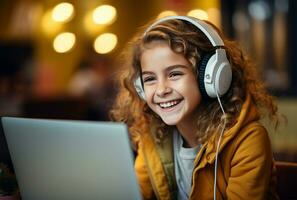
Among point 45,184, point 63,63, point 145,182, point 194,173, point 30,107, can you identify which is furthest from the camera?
point 63,63

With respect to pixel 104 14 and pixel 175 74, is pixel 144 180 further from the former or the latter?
pixel 104 14

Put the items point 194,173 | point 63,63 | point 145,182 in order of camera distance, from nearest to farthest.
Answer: point 194,173
point 145,182
point 63,63

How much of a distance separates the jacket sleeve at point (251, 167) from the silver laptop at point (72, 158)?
0.31m

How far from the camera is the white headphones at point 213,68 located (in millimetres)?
1179

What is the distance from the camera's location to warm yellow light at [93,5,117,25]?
19.1 feet

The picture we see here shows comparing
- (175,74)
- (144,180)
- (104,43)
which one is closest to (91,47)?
(104,43)

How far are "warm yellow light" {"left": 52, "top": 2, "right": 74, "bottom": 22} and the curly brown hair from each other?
4.44 metres

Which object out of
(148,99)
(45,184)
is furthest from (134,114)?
(45,184)

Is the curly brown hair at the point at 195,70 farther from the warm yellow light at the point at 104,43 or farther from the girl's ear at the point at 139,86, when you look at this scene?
the warm yellow light at the point at 104,43

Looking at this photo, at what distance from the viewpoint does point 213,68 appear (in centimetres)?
118

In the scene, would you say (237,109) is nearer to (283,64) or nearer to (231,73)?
(231,73)

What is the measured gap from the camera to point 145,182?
1.38 meters

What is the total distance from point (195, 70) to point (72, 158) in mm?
362

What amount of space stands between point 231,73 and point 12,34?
15.8 ft
